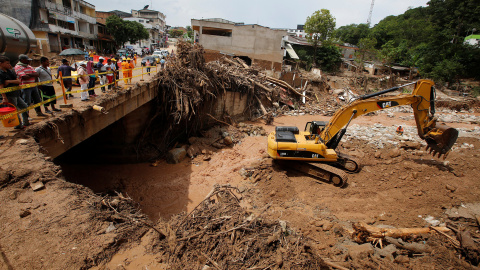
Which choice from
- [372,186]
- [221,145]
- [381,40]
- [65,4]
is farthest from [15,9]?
[381,40]

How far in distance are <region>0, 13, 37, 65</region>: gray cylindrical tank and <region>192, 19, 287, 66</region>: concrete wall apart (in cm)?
2184

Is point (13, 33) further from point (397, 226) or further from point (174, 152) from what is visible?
point (397, 226)

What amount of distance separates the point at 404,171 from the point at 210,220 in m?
8.72

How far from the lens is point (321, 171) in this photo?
9281 mm

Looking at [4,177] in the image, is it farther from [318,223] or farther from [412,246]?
[412,246]

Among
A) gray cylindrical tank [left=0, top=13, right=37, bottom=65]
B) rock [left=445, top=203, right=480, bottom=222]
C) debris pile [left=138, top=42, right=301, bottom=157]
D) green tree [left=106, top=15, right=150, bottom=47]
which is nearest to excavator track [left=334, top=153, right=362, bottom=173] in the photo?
rock [left=445, top=203, right=480, bottom=222]

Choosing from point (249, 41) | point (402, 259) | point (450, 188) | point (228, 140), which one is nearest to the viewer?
point (402, 259)

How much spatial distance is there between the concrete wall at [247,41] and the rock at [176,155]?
19.8 meters

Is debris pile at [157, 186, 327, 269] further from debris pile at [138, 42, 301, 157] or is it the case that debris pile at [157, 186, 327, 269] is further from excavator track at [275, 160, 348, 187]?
debris pile at [138, 42, 301, 157]

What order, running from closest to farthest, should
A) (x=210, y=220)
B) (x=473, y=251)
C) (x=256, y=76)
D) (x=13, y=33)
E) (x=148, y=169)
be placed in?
1. (x=210, y=220)
2. (x=473, y=251)
3. (x=13, y=33)
4. (x=148, y=169)
5. (x=256, y=76)

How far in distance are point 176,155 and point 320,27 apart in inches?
1288

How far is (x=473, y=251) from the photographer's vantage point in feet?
16.1

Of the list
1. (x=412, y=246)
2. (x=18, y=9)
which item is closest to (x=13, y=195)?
(x=412, y=246)

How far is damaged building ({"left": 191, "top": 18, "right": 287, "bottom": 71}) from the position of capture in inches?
1137
